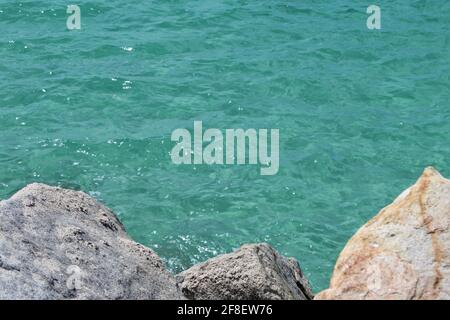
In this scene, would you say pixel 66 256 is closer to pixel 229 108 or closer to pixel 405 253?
pixel 405 253

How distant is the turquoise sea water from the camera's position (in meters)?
9.24

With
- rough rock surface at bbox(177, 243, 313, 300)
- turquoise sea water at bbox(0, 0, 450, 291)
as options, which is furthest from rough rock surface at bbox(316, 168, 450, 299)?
turquoise sea water at bbox(0, 0, 450, 291)

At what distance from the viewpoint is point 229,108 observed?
11.6 metres

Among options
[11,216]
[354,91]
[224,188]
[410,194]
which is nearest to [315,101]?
[354,91]

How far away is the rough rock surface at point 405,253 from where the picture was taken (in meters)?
4.78

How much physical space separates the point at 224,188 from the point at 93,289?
16.5 ft

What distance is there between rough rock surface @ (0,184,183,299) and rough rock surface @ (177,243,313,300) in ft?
0.68

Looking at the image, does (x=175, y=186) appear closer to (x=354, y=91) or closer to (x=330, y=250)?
(x=330, y=250)

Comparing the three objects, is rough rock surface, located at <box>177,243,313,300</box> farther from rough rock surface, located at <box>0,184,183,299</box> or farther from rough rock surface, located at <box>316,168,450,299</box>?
rough rock surface, located at <box>316,168,450,299</box>

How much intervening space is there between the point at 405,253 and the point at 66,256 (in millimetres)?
2197

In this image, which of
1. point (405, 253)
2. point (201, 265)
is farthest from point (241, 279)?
point (405, 253)

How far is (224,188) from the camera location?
9.72m

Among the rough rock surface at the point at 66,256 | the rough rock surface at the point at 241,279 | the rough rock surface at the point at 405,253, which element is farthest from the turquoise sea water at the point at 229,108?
the rough rock surface at the point at 405,253

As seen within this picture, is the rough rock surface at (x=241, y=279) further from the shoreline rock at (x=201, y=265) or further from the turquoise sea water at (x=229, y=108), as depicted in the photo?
the turquoise sea water at (x=229, y=108)
